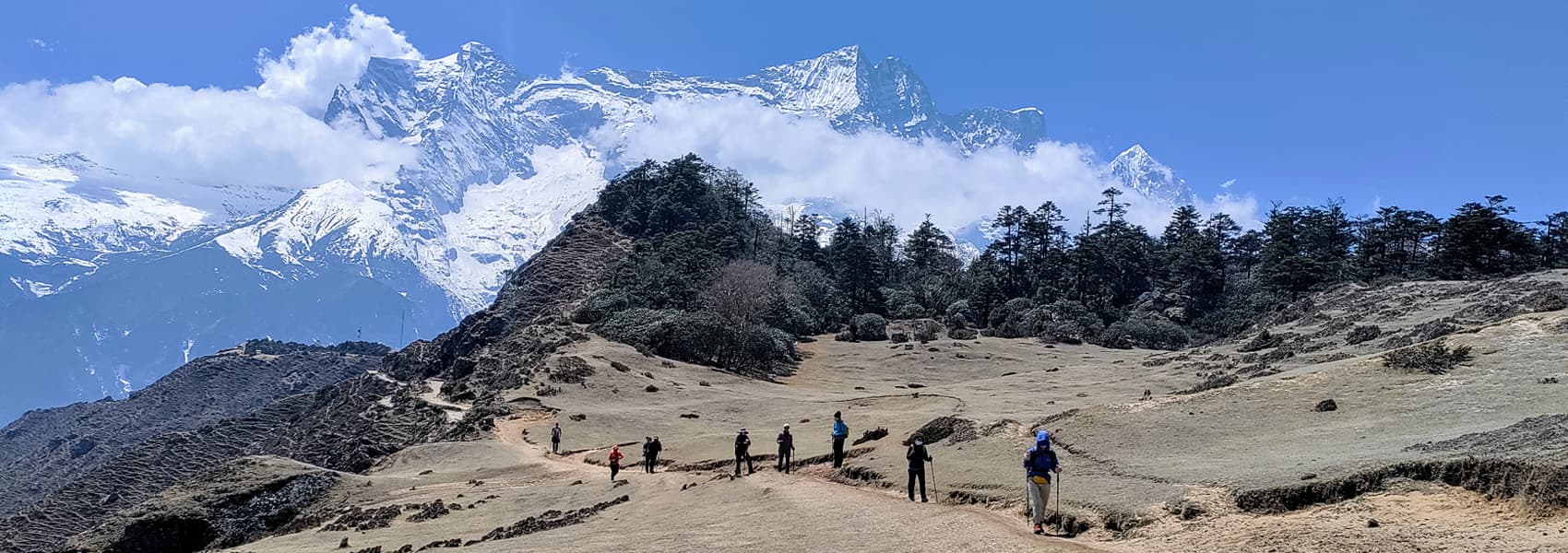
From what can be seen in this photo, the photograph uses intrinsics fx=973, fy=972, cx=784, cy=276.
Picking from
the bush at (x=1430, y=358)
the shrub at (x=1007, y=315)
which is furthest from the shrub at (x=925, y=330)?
the bush at (x=1430, y=358)

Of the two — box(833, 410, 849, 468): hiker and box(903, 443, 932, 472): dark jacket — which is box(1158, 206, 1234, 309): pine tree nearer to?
box(833, 410, 849, 468): hiker

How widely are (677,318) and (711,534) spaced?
5314 cm

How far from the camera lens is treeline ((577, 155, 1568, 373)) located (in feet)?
251

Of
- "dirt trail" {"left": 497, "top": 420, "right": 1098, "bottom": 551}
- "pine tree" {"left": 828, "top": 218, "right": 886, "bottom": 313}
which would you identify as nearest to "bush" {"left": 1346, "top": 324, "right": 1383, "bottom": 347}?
"dirt trail" {"left": 497, "top": 420, "right": 1098, "bottom": 551}

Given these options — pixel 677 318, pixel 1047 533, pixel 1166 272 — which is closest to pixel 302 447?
pixel 677 318

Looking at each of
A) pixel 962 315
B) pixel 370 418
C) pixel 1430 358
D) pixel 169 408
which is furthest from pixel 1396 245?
pixel 169 408

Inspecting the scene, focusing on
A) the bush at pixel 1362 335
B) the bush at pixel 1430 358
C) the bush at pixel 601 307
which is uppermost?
the bush at pixel 601 307

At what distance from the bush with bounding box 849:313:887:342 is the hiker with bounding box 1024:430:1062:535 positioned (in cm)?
7309

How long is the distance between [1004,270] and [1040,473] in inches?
3726

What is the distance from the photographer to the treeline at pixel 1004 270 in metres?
76.6

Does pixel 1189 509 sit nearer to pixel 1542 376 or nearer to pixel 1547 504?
pixel 1547 504

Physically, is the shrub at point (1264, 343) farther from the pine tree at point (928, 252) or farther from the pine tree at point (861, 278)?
the pine tree at point (928, 252)

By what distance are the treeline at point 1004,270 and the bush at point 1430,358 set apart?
48.1 meters

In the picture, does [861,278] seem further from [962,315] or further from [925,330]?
[925,330]
